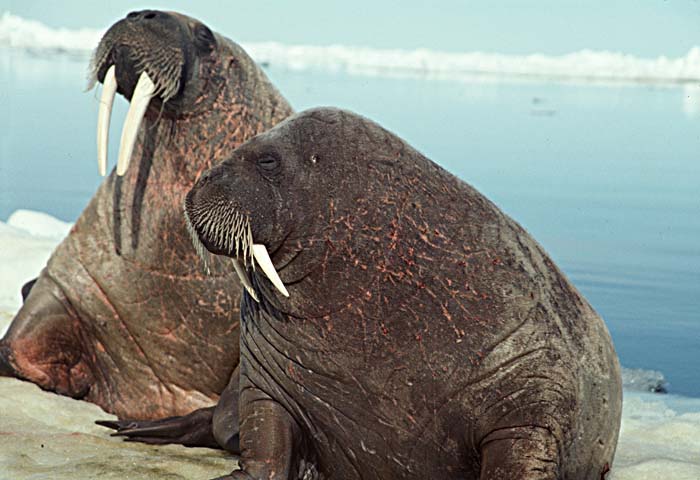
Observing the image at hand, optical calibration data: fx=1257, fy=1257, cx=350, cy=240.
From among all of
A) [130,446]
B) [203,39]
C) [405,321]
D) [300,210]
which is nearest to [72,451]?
[130,446]

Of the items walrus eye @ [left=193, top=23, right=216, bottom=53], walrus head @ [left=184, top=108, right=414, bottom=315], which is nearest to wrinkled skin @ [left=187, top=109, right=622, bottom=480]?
walrus head @ [left=184, top=108, right=414, bottom=315]

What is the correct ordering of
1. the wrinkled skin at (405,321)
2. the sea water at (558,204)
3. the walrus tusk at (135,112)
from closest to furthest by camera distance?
1. the wrinkled skin at (405,321)
2. the walrus tusk at (135,112)
3. the sea water at (558,204)

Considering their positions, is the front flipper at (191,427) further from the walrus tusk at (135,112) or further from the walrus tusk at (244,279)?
the walrus tusk at (135,112)

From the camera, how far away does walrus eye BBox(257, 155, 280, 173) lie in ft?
13.4

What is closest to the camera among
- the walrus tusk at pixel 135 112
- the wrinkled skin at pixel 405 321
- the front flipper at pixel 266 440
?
the wrinkled skin at pixel 405 321

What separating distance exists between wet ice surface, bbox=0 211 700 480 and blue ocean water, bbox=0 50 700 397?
81cm

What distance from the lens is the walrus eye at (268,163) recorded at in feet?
13.4

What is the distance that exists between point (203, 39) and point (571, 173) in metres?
9.97

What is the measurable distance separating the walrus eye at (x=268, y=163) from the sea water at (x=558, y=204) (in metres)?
1.28

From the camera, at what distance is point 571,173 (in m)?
14.9

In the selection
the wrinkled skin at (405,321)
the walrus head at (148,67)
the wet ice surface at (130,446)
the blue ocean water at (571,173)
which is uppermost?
the walrus head at (148,67)

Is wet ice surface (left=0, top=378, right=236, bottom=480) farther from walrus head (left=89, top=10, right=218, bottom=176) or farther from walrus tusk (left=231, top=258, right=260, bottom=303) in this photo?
walrus head (left=89, top=10, right=218, bottom=176)

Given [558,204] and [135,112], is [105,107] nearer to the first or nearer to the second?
[135,112]

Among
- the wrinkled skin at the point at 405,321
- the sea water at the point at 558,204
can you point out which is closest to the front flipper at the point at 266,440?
the wrinkled skin at the point at 405,321
